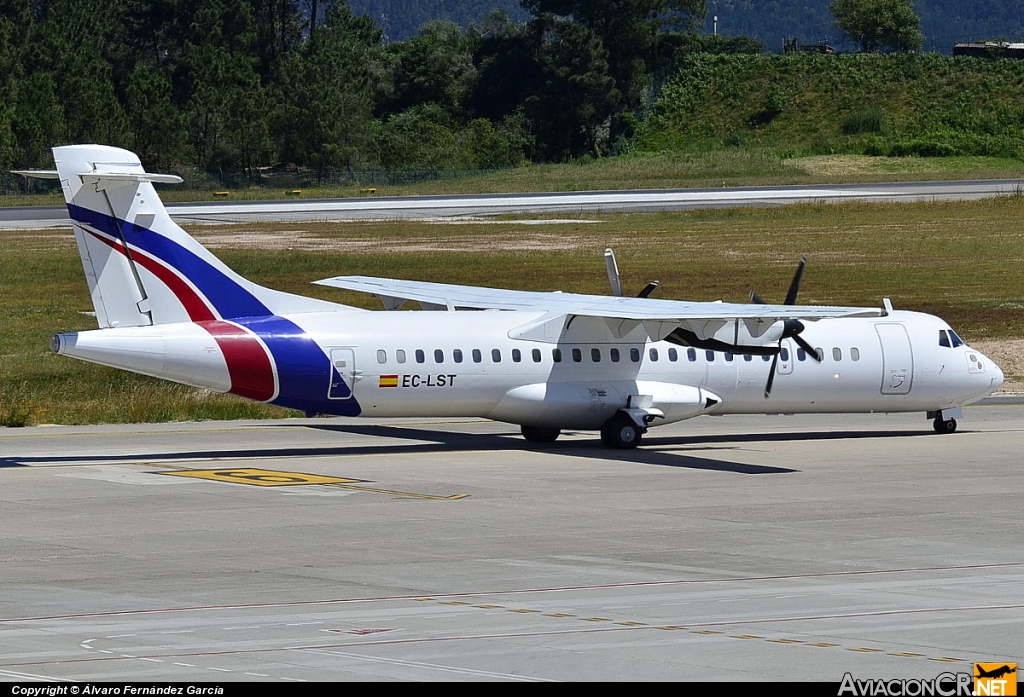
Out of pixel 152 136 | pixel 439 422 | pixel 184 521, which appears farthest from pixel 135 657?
pixel 152 136

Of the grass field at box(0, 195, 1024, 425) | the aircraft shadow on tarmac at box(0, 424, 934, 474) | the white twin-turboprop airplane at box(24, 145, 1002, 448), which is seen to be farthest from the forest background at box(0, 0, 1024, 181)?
the white twin-turboprop airplane at box(24, 145, 1002, 448)

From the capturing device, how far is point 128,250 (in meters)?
26.7

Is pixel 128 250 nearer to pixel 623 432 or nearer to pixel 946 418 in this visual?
pixel 623 432

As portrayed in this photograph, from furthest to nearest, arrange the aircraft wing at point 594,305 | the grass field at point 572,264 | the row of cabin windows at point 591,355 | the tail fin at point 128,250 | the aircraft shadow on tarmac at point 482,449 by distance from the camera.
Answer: the grass field at point 572,264 < the row of cabin windows at point 591,355 < the aircraft shadow on tarmac at point 482,449 < the aircraft wing at point 594,305 < the tail fin at point 128,250

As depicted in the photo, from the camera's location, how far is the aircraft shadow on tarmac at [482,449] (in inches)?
1093

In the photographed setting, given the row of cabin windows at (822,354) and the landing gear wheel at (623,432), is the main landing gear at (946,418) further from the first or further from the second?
the landing gear wheel at (623,432)

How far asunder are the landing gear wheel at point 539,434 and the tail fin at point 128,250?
7.17 metres

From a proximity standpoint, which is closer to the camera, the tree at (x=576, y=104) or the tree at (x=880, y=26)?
the tree at (x=576, y=104)

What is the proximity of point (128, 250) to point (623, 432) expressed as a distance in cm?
1004

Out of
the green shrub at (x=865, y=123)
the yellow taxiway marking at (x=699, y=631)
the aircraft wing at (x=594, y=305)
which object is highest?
the green shrub at (x=865, y=123)

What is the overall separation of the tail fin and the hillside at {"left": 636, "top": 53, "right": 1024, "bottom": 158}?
100885 millimetres

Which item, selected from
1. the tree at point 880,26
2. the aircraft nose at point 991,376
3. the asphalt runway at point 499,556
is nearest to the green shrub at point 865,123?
the tree at point 880,26

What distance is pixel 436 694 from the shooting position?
1155 cm

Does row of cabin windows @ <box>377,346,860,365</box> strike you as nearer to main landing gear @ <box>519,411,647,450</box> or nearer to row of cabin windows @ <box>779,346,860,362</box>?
row of cabin windows @ <box>779,346,860,362</box>
